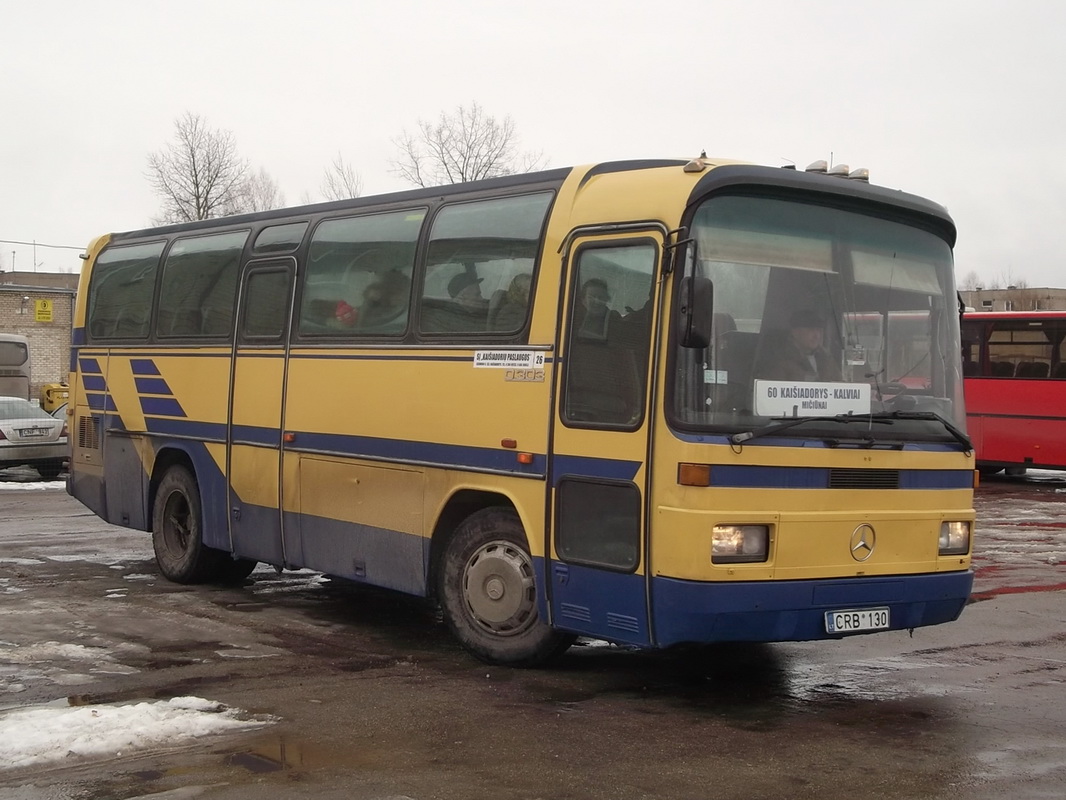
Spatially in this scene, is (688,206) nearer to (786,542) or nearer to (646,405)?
(646,405)

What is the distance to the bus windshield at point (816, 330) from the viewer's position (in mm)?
7379

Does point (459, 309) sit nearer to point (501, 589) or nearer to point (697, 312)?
point (501, 589)

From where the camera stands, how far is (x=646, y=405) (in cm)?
751

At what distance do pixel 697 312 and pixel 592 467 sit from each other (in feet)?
4.06

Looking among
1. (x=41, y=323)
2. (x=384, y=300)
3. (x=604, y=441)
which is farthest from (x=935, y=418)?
(x=41, y=323)

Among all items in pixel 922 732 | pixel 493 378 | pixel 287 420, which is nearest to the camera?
pixel 922 732

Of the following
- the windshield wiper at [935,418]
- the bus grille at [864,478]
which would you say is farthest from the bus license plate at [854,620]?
the windshield wiper at [935,418]

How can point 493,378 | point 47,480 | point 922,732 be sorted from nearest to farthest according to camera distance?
point 922,732, point 493,378, point 47,480

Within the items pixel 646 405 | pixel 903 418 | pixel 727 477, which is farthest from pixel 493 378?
pixel 903 418

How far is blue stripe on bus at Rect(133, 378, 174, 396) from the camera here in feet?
41.0

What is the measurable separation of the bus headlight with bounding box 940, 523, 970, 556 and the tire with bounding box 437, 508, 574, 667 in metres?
2.38

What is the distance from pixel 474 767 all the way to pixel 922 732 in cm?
247

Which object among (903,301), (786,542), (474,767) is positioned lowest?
(474,767)

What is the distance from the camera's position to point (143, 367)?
12828mm
